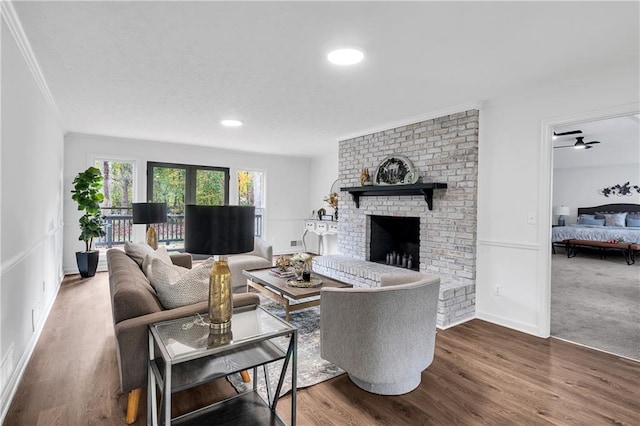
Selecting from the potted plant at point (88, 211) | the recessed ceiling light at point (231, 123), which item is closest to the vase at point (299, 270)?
the recessed ceiling light at point (231, 123)

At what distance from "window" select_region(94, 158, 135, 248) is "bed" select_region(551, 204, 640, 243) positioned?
335 inches

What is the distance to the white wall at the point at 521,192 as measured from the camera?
300 centimetres

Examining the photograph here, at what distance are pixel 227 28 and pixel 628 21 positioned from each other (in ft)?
7.96

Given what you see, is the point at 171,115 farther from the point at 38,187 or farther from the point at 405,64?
the point at 405,64

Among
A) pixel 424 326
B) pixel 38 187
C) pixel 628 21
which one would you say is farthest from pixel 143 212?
pixel 628 21

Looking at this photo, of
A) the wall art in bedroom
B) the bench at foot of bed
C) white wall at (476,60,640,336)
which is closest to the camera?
white wall at (476,60,640,336)

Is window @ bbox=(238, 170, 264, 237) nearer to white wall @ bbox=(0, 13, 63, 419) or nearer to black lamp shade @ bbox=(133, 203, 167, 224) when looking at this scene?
black lamp shade @ bbox=(133, 203, 167, 224)

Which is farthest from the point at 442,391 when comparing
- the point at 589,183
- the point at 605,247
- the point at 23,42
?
the point at 589,183

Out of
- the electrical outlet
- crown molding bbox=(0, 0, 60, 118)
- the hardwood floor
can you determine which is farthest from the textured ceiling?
the hardwood floor

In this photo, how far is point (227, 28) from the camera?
210 cm

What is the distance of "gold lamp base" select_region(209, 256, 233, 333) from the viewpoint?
5.85ft

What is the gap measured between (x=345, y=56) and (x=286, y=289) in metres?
2.10

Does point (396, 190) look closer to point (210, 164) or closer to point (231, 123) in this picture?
point (231, 123)

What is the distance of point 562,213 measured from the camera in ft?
29.1
